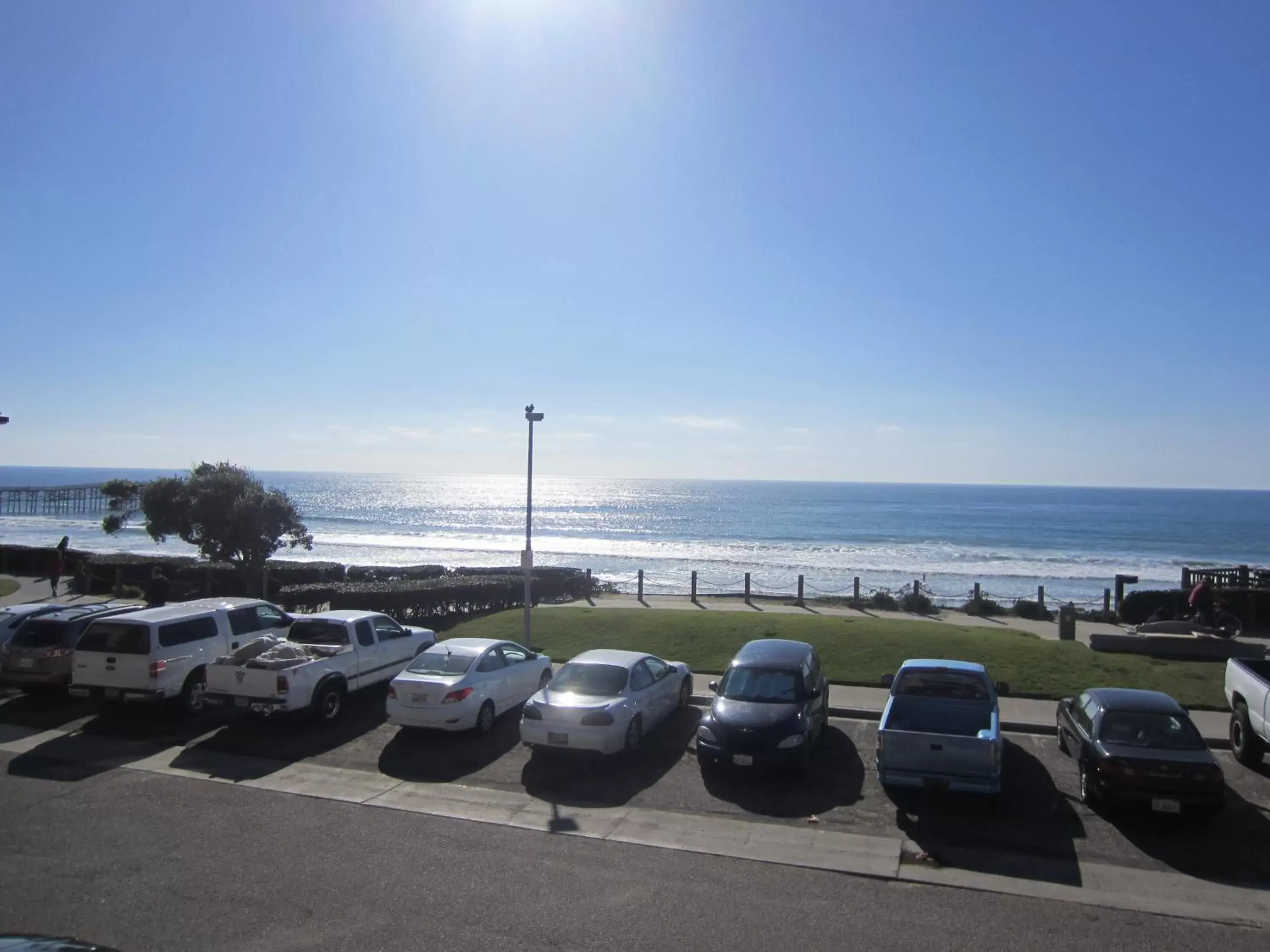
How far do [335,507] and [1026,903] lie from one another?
139727 mm

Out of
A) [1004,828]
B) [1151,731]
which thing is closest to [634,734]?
[1004,828]

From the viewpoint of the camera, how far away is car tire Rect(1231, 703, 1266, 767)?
41.2 ft

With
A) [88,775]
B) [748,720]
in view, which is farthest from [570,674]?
[88,775]

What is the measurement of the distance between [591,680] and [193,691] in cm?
704

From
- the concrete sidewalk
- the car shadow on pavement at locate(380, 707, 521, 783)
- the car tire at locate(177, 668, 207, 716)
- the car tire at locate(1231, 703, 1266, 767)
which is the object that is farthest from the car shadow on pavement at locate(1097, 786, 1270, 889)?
the car tire at locate(177, 668, 207, 716)

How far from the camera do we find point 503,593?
26.6 m

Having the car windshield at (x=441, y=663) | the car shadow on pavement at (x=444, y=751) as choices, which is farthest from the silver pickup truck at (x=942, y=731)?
the car windshield at (x=441, y=663)

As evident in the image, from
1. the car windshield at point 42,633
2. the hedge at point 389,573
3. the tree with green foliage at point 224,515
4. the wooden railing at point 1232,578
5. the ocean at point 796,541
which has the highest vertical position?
the tree with green foliage at point 224,515

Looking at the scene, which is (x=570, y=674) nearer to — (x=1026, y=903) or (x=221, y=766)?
(x=221, y=766)

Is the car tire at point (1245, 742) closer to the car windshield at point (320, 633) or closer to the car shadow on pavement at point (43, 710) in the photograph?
the car windshield at point (320, 633)

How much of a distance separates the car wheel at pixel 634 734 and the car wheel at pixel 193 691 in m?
7.11

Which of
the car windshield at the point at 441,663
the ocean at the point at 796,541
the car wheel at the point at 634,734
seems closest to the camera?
the car wheel at the point at 634,734

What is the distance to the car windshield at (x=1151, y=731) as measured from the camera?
10.6 meters

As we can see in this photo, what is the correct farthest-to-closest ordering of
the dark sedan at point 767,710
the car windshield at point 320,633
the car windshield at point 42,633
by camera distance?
the car windshield at point 42,633 < the car windshield at point 320,633 < the dark sedan at point 767,710
